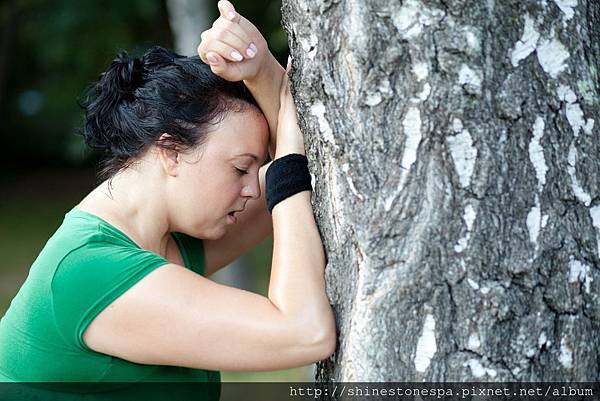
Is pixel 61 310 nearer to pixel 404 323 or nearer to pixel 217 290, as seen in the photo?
pixel 217 290

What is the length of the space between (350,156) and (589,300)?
0.63m

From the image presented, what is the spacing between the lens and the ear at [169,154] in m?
2.42

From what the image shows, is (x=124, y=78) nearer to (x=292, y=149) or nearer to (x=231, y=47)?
(x=231, y=47)

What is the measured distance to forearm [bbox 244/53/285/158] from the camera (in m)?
2.38

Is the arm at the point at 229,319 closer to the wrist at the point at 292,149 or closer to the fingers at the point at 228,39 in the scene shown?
the wrist at the point at 292,149

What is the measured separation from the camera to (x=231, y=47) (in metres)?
2.25

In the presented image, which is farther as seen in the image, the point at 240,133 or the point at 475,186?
the point at 240,133

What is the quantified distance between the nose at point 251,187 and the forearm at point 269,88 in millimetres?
146

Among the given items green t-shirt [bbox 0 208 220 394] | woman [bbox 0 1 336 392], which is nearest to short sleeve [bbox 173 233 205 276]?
woman [bbox 0 1 336 392]

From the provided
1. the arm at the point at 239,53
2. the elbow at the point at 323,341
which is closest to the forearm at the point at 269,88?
the arm at the point at 239,53

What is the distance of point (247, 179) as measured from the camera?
→ 8.11 feet

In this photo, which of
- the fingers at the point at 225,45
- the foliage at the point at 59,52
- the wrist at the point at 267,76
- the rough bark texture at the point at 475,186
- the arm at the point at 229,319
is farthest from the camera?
the foliage at the point at 59,52

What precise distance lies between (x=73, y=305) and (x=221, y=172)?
533 mm

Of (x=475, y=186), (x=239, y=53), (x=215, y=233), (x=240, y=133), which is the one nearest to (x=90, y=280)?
(x=215, y=233)
